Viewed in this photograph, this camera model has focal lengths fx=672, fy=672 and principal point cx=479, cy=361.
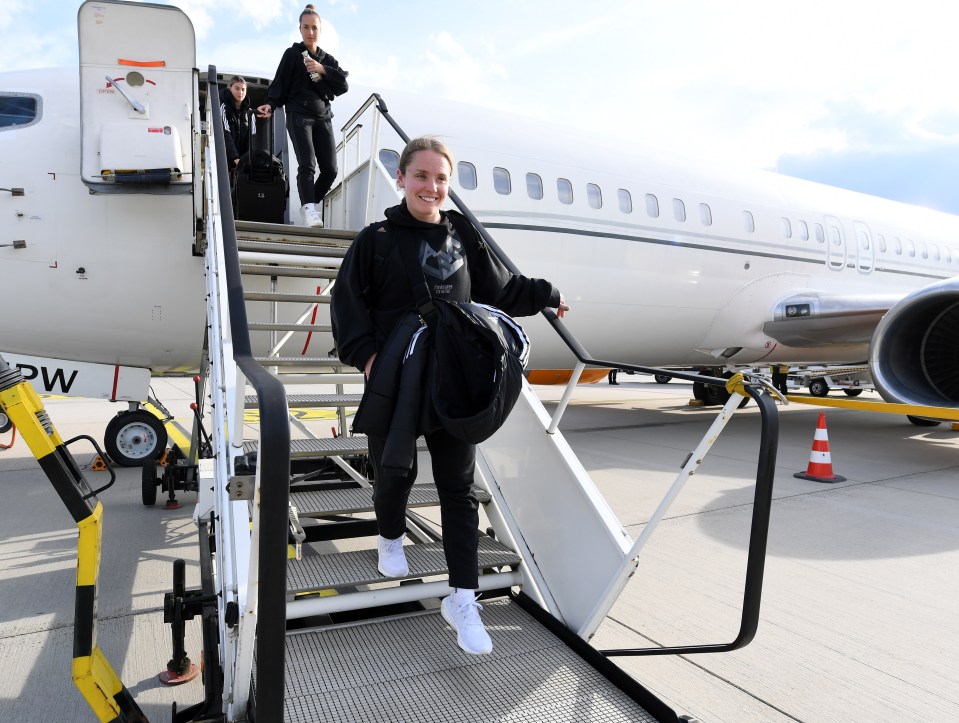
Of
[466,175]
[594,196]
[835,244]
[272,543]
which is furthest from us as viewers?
[835,244]

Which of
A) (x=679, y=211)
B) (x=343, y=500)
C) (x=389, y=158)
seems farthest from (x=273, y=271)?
(x=679, y=211)

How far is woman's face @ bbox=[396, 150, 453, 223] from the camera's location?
2.17m

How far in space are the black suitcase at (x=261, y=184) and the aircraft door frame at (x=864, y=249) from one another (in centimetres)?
889

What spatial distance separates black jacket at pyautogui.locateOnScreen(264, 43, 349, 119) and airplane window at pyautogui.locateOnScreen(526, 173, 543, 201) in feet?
7.96

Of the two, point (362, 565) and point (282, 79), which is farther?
point (282, 79)

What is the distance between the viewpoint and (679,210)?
26.1 feet

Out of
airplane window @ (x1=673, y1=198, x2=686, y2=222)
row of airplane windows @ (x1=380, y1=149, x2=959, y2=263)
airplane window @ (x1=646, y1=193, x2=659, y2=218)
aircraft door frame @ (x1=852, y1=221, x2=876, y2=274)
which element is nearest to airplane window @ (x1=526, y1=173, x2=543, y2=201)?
row of airplane windows @ (x1=380, y1=149, x2=959, y2=263)

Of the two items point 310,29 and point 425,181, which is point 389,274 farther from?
point 310,29

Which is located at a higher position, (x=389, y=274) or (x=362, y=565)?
(x=389, y=274)

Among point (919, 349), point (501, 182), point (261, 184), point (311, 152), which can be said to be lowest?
point (919, 349)

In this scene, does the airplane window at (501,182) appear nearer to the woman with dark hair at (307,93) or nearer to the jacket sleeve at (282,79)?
the woman with dark hair at (307,93)

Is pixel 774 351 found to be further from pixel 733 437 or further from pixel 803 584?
pixel 803 584

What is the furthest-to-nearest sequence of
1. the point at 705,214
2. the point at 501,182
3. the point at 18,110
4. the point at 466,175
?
the point at 705,214
the point at 501,182
the point at 466,175
the point at 18,110

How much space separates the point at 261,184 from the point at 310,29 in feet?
3.78
